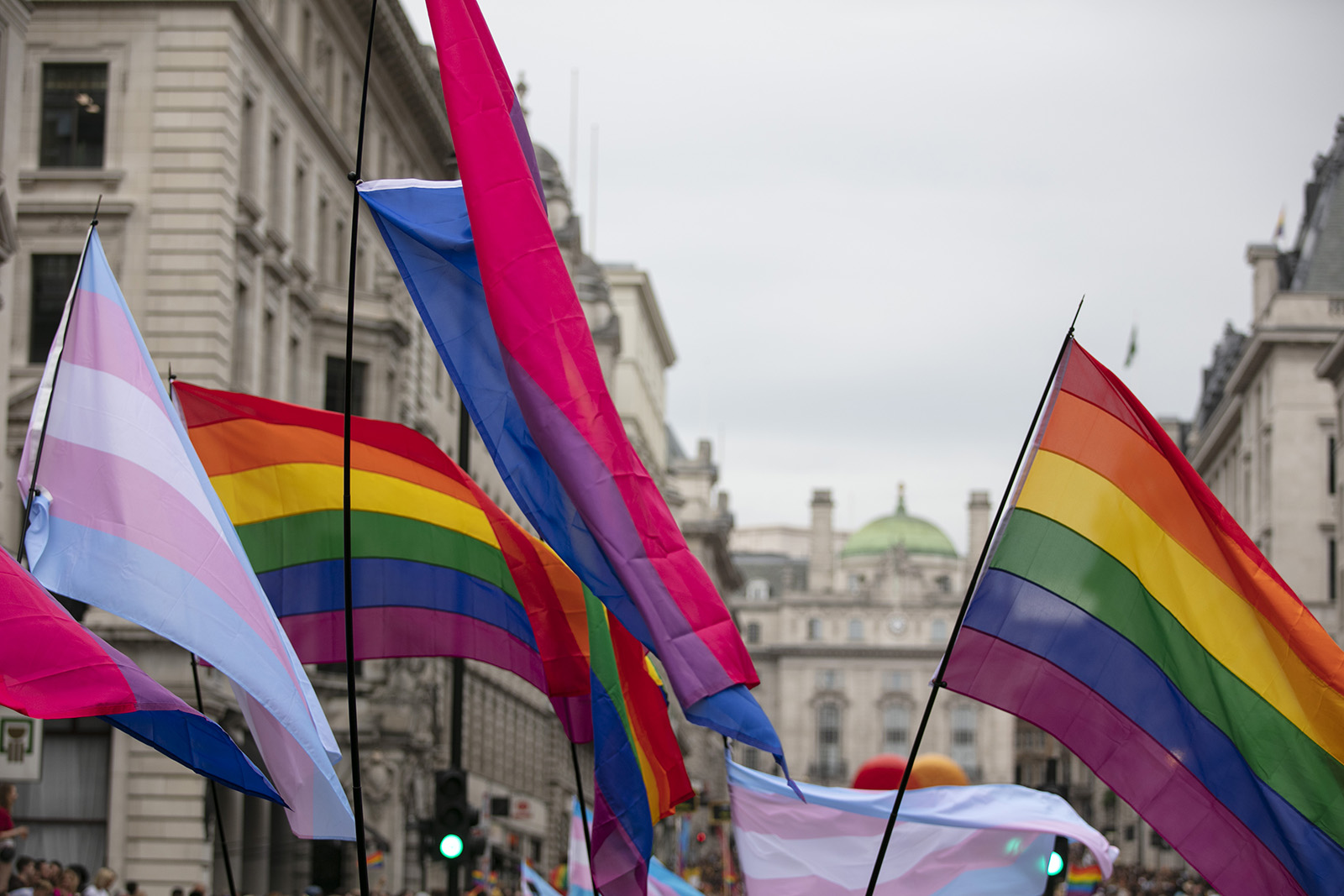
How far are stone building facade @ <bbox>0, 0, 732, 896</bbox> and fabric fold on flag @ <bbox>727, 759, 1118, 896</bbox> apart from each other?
11.3 meters

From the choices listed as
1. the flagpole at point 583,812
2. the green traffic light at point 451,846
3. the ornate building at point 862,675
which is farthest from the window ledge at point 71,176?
the ornate building at point 862,675

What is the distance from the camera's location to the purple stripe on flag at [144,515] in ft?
31.8

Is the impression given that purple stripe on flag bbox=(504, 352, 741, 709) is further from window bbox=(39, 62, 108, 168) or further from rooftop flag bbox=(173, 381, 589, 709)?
window bbox=(39, 62, 108, 168)

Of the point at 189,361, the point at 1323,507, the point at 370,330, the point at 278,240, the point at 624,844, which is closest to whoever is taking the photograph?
the point at 624,844

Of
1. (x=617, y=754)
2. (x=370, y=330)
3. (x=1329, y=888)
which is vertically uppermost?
(x=370, y=330)

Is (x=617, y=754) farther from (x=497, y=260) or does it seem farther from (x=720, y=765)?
(x=720, y=765)

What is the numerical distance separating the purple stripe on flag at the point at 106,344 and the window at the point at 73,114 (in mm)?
19573

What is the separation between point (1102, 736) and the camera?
31.7 feet

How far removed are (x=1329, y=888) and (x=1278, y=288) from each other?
64.1 meters

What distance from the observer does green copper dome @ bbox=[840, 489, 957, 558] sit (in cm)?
16338

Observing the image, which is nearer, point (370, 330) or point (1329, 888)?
point (1329, 888)

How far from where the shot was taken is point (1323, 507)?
211ft

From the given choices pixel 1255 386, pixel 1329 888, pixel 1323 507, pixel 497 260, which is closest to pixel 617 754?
pixel 497 260

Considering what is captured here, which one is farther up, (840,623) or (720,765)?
(840,623)
